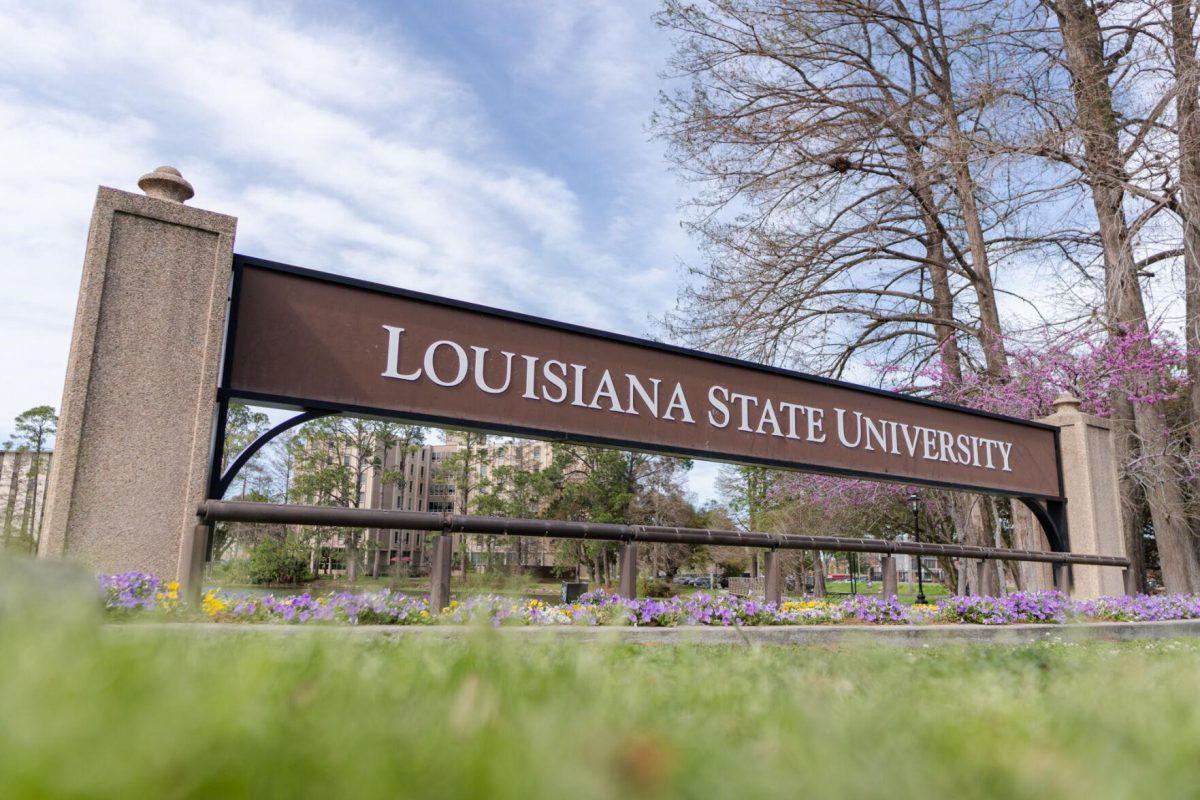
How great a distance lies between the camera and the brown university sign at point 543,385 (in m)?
5.71

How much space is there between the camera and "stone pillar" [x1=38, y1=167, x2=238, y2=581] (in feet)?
15.3

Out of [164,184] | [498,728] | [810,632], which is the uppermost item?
[164,184]

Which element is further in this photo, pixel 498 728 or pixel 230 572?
pixel 230 572

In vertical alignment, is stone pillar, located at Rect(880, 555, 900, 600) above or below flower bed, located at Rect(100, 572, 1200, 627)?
above

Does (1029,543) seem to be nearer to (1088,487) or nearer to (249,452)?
(1088,487)

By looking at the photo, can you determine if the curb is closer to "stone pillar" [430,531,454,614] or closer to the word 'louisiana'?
"stone pillar" [430,531,454,614]

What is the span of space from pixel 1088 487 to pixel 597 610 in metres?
8.59

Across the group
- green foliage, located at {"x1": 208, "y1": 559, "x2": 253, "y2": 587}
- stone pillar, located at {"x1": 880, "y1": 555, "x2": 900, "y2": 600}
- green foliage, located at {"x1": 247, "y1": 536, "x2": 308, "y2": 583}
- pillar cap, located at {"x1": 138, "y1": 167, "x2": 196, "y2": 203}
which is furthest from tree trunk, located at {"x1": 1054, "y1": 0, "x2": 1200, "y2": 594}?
green foliage, located at {"x1": 247, "y1": 536, "x2": 308, "y2": 583}

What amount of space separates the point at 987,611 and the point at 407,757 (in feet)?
26.2

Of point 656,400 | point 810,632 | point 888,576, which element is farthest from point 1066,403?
point 810,632

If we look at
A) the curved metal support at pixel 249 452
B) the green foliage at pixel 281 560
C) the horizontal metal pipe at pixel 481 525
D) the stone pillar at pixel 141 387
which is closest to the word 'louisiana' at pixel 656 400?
the curved metal support at pixel 249 452

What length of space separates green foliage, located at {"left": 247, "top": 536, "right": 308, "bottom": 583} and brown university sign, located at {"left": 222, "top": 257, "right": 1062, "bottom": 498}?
2961cm

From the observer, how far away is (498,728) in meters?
0.94

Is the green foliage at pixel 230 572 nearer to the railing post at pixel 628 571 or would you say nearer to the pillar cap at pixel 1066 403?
the railing post at pixel 628 571
